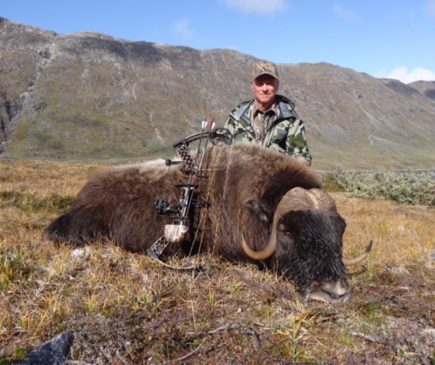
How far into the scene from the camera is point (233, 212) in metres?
4.73

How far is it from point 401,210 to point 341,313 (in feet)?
32.3

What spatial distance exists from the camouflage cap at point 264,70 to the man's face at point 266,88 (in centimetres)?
5

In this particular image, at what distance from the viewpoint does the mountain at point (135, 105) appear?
11406 cm

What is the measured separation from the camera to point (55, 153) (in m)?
99.4

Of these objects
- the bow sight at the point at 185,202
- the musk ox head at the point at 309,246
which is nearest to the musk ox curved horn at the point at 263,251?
the musk ox head at the point at 309,246

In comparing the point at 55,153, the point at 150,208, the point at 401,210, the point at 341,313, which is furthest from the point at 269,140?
the point at 55,153

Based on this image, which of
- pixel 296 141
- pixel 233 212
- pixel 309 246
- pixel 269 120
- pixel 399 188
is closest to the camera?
pixel 309 246

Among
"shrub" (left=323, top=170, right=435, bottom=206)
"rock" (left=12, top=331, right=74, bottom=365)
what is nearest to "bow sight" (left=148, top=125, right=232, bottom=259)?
"rock" (left=12, top=331, right=74, bottom=365)

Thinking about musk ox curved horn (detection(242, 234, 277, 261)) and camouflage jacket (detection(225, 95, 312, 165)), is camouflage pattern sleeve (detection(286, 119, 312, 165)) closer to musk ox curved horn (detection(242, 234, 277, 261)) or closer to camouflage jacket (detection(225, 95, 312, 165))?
camouflage jacket (detection(225, 95, 312, 165))

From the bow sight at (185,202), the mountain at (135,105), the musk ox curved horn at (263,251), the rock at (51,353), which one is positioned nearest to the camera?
the rock at (51,353)

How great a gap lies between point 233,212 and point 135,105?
135m

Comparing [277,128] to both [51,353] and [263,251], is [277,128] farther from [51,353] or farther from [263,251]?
[51,353]

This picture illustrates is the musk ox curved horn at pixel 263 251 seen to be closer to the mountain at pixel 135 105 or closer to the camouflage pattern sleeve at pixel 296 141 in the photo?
the camouflage pattern sleeve at pixel 296 141

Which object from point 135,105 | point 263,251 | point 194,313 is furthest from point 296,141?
point 135,105
